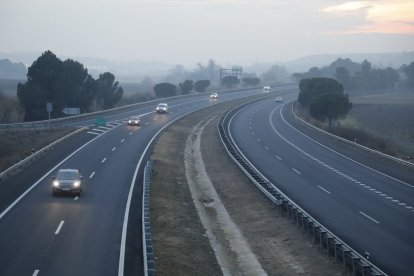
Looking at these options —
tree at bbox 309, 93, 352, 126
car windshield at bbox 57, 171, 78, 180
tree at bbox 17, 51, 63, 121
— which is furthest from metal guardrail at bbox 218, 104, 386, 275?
tree at bbox 17, 51, 63, 121

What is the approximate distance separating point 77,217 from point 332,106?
60052 mm

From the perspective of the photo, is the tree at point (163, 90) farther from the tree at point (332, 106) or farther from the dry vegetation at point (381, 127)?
the tree at point (332, 106)

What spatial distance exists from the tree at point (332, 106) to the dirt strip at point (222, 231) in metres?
34.6

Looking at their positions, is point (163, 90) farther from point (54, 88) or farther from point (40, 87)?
point (40, 87)

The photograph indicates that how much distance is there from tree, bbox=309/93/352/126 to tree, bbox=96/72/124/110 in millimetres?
32970

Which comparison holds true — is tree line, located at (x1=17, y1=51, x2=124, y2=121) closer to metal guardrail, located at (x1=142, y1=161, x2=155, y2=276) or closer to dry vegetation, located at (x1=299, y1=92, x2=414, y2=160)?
dry vegetation, located at (x1=299, y1=92, x2=414, y2=160)

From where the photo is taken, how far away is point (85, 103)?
8731 cm

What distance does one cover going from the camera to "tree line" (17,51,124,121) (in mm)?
77688

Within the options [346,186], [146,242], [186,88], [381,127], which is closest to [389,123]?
[381,127]

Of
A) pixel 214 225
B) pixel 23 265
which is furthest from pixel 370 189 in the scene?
pixel 23 265

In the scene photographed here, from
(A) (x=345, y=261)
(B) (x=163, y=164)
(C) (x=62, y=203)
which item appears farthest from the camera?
(B) (x=163, y=164)

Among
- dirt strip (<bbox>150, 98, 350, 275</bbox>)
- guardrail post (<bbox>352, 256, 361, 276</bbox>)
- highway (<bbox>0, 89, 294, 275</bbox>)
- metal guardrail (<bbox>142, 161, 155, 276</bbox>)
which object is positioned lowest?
dirt strip (<bbox>150, 98, 350, 275</bbox>)

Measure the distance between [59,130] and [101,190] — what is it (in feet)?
109

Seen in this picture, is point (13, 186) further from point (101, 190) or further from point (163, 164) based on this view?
point (163, 164)
